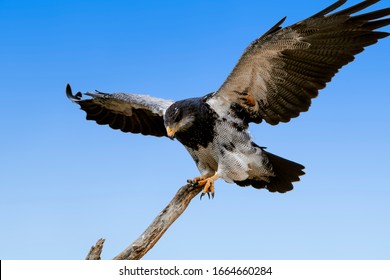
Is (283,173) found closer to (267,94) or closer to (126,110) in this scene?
(267,94)

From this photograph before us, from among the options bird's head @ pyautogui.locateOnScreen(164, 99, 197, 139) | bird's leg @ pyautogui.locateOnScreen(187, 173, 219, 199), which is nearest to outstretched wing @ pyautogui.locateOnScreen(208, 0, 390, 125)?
bird's head @ pyautogui.locateOnScreen(164, 99, 197, 139)

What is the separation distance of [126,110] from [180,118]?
1527 mm

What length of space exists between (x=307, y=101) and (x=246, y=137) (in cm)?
77

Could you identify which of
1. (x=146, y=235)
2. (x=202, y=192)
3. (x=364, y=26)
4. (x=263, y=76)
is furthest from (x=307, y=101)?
(x=146, y=235)

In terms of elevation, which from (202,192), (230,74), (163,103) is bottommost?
(202,192)

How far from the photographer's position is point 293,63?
20.6ft

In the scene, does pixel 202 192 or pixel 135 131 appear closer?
pixel 202 192

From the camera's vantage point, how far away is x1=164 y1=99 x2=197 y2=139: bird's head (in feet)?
20.5

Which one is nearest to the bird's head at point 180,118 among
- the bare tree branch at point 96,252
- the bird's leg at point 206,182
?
the bird's leg at point 206,182

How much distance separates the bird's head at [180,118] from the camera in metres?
6.25

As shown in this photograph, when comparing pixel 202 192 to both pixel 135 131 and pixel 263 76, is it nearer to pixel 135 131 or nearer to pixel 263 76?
pixel 263 76

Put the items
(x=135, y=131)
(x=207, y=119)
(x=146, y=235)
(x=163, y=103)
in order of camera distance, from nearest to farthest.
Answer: (x=146, y=235) < (x=207, y=119) < (x=163, y=103) < (x=135, y=131)
